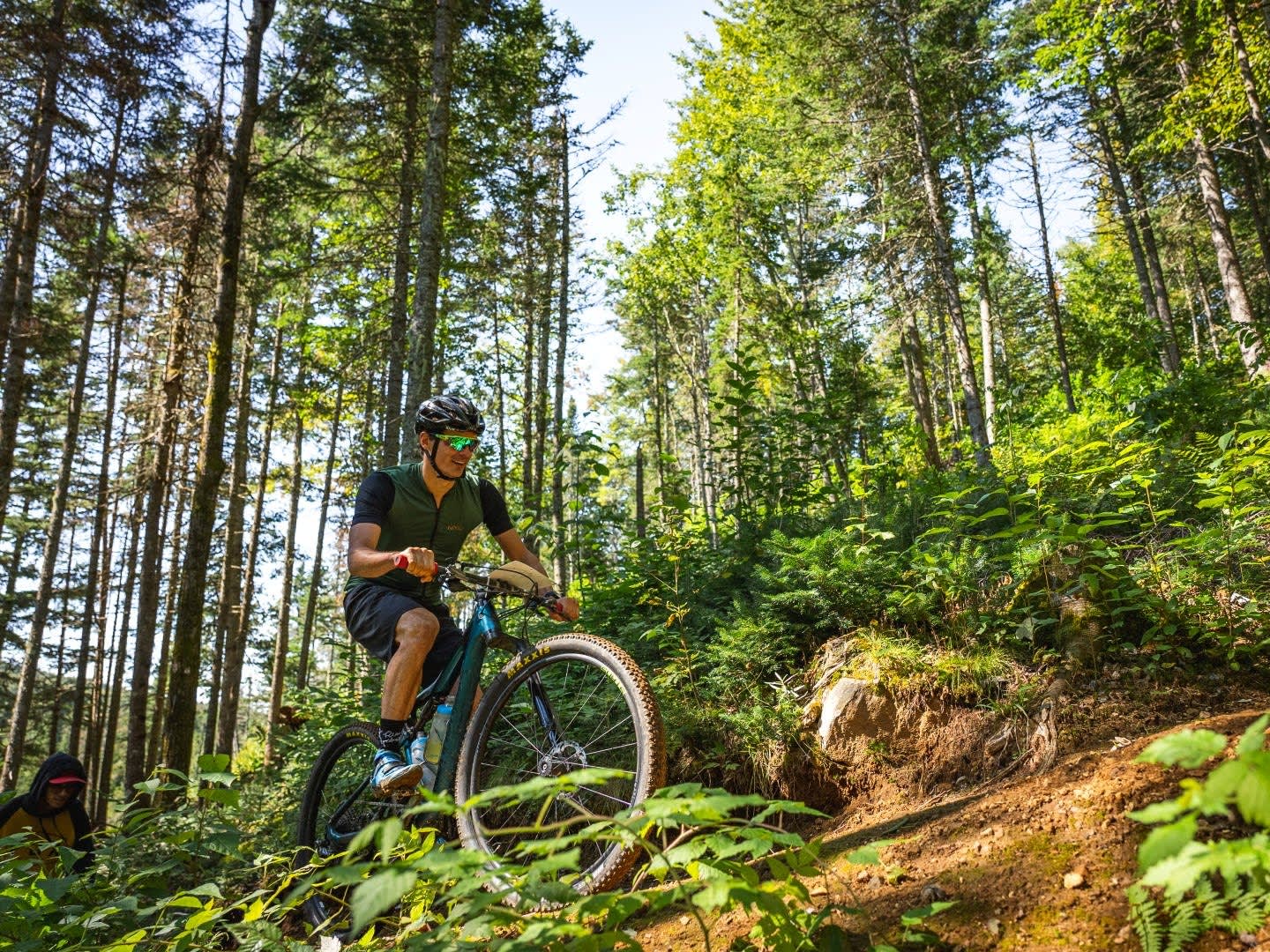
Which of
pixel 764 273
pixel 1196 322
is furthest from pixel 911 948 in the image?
pixel 1196 322

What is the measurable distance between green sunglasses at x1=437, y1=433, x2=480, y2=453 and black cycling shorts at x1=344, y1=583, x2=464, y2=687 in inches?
33.5

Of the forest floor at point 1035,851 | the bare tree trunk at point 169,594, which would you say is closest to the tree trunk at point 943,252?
the forest floor at point 1035,851

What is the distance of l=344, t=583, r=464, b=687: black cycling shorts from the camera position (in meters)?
3.64

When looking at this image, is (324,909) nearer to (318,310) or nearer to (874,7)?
(318,310)

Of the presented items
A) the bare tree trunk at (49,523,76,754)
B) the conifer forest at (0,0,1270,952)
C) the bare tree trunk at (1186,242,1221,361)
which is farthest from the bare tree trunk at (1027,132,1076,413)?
the bare tree trunk at (49,523,76,754)

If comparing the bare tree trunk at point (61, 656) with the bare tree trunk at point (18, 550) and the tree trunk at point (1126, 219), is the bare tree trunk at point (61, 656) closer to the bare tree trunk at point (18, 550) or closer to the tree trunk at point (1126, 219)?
the bare tree trunk at point (18, 550)

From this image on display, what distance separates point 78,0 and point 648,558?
1365cm

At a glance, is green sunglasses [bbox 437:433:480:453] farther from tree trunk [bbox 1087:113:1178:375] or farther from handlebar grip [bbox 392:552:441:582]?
tree trunk [bbox 1087:113:1178:375]

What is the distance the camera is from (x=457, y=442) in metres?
3.75

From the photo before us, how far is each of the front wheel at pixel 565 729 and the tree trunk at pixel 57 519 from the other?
12.7 metres

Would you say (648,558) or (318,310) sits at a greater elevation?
(318,310)

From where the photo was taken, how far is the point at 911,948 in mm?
2049

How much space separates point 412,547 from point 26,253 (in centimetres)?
1184

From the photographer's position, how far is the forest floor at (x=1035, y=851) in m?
2.03
